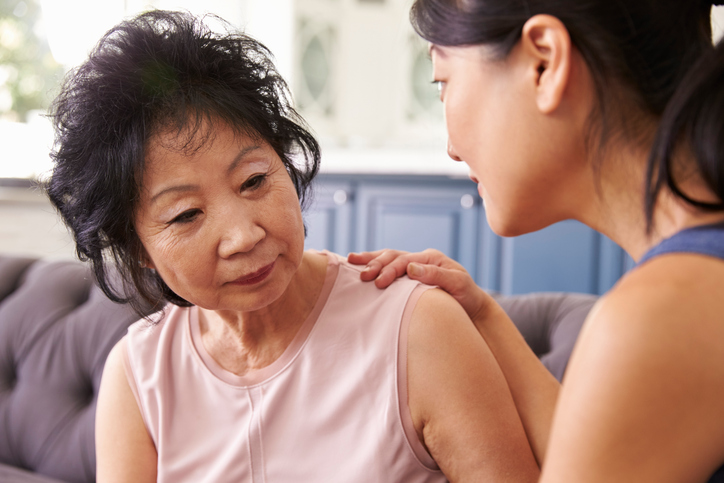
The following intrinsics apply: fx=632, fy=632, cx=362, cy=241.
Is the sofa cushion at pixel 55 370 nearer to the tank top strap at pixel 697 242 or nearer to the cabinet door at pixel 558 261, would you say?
the tank top strap at pixel 697 242

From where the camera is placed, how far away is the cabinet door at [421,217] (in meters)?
3.03

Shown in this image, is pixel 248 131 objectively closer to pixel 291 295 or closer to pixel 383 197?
pixel 291 295

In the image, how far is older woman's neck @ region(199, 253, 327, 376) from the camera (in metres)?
1.02

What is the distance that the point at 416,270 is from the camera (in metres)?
0.96

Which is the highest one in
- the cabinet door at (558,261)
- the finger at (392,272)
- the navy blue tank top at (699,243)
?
the navy blue tank top at (699,243)

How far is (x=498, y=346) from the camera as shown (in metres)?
0.97

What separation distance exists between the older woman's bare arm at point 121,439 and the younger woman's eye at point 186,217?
1.17 ft

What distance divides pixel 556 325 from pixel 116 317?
96 cm

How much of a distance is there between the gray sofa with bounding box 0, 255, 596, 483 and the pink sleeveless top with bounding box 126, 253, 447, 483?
0.39 meters

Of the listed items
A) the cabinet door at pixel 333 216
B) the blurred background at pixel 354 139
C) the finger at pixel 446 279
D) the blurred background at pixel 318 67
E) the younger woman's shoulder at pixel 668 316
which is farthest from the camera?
the blurred background at pixel 318 67

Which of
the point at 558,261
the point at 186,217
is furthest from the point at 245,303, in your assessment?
the point at 558,261

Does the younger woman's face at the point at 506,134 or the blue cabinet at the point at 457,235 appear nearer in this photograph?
the younger woman's face at the point at 506,134

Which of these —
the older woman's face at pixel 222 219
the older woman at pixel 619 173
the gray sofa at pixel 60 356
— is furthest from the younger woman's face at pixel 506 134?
the gray sofa at pixel 60 356

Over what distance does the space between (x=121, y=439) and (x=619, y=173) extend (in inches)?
34.9
